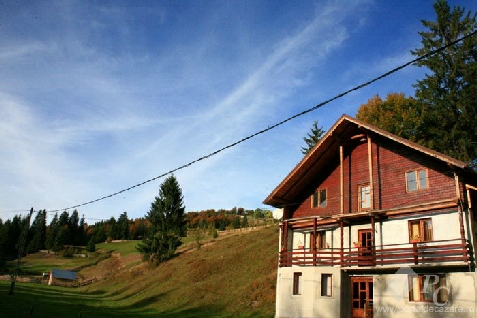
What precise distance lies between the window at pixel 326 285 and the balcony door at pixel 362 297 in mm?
1335

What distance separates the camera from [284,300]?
26.0 meters

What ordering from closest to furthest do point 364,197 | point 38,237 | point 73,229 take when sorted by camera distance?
point 364,197
point 38,237
point 73,229

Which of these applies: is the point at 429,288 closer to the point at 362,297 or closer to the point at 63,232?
the point at 362,297

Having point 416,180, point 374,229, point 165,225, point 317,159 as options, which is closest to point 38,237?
point 165,225

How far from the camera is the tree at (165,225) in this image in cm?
6531

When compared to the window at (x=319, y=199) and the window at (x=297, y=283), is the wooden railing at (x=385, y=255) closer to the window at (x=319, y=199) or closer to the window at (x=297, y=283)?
the window at (x=297, y=283)

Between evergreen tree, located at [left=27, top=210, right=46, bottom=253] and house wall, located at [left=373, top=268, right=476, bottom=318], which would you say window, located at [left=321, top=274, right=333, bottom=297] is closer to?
house wall, located at [left=373, top=268, right=476, bottom=318]

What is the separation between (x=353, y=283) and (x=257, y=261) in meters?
20.6

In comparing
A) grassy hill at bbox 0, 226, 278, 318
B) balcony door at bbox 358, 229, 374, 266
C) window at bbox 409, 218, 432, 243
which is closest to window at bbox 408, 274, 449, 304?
window at bbox 409, 218, 432, 243

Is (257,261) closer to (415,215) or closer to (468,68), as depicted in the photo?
(415,215)

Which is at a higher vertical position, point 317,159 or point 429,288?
point 317,159

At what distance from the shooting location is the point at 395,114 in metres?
47.7

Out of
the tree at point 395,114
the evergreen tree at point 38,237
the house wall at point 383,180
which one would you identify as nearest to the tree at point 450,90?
the tree at point 395,114

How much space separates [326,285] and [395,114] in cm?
2961
